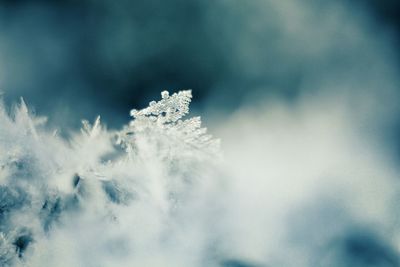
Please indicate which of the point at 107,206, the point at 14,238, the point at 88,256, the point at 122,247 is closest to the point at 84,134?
the point at 107,206

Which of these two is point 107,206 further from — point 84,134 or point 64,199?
point 84,134

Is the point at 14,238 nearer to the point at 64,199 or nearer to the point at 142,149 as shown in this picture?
the point at 64,199

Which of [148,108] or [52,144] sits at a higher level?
[148,108]

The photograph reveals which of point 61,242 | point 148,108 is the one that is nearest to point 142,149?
point 148,108

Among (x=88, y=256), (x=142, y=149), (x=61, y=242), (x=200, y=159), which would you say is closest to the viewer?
(x=200, y=159)

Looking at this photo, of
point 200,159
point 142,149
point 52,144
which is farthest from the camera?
point 52,144

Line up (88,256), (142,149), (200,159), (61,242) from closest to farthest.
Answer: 1. (200,159)
2. (142,149)
3. (61,242)
4. (88,256)

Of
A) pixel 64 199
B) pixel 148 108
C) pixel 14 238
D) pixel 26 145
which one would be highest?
pixel 148 108

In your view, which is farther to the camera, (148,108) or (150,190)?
(150,190)

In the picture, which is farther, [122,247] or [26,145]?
[122,247]
